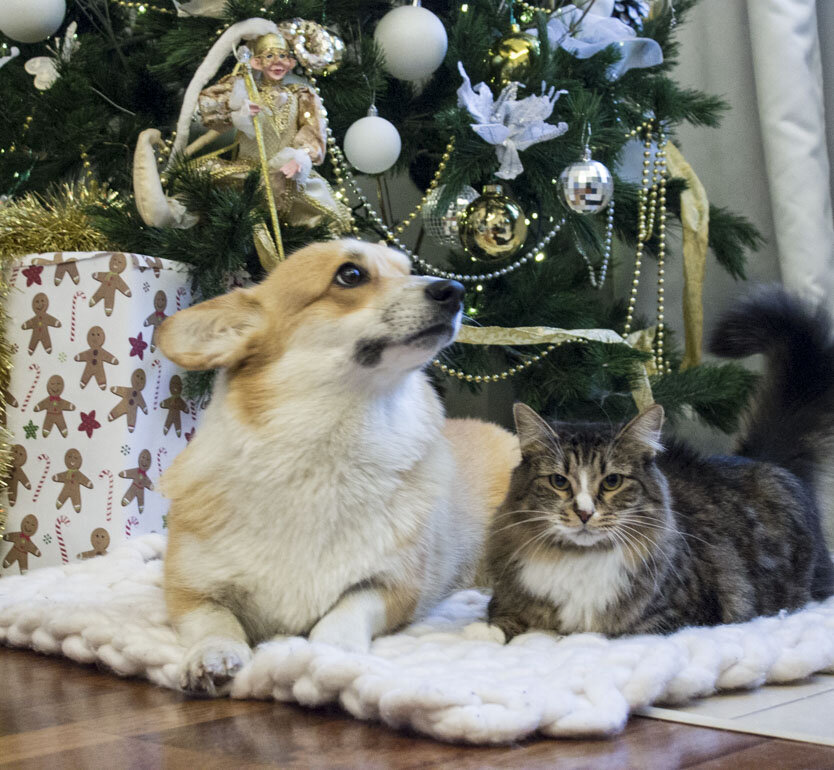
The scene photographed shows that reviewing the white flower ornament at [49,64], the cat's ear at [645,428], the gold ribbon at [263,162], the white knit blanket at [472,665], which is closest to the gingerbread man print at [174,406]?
the gold ribbon at [263,162]

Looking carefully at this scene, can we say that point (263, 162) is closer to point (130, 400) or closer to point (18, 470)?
point (130, 400)

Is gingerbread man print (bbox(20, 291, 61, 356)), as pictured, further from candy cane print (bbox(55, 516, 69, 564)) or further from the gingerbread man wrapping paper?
candy cane print (bbox(55, 516, 69, 564))

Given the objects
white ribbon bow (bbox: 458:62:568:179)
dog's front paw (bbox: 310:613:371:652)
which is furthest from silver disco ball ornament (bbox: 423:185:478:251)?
dog's front paw (bbox: 310:613:371:652)

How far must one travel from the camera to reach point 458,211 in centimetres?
206

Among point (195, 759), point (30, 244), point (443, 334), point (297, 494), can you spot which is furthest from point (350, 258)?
point (30, 244)

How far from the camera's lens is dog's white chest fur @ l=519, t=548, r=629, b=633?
1351 millimetres

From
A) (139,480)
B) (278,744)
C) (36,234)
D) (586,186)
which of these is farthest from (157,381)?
(278,744)

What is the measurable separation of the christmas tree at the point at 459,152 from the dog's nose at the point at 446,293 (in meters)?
0.56

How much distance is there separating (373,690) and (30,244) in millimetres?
1381

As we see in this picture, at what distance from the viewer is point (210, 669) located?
1.15 meters

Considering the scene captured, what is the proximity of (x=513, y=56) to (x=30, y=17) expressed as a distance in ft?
3.18

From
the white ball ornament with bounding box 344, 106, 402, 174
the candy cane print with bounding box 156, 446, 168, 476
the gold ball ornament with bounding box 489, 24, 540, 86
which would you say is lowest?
the candy cane print with bounding box 156, 446, 168, 476

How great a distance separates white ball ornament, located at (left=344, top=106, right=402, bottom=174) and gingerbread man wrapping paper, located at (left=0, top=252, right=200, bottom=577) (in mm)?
423

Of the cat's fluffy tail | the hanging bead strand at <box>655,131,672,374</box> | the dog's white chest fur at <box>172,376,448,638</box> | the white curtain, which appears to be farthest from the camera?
the white curtain
